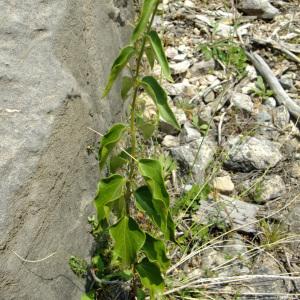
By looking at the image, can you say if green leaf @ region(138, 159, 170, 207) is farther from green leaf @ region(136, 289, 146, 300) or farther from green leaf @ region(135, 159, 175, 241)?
green leaf @ region(136, 289, 146, 300)

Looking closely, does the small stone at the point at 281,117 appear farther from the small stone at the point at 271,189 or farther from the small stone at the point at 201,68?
the small stone at the point at 201,68

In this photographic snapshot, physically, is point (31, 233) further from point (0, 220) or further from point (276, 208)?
point (276, 208)

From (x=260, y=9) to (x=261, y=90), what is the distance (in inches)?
31.1

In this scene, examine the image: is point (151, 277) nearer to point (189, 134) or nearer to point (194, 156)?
point (194, 156)

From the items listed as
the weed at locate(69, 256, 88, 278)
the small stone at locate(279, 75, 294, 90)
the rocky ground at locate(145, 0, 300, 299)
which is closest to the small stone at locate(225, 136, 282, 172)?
the rocky ground at locate(145, 0, 300, 299)

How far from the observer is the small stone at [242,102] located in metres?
2.88

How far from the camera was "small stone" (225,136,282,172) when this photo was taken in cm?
257

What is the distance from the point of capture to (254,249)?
220cm

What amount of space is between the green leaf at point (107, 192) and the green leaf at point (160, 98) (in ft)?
0.85

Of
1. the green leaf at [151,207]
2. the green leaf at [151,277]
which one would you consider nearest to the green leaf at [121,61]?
the green leaf at [151,207]

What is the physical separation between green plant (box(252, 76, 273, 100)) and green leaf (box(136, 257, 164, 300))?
1526 mm

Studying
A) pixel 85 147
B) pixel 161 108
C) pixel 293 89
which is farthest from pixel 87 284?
pixel 293 89

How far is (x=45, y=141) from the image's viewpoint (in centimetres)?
158

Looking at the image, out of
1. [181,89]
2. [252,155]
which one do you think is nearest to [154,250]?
[252,155]
